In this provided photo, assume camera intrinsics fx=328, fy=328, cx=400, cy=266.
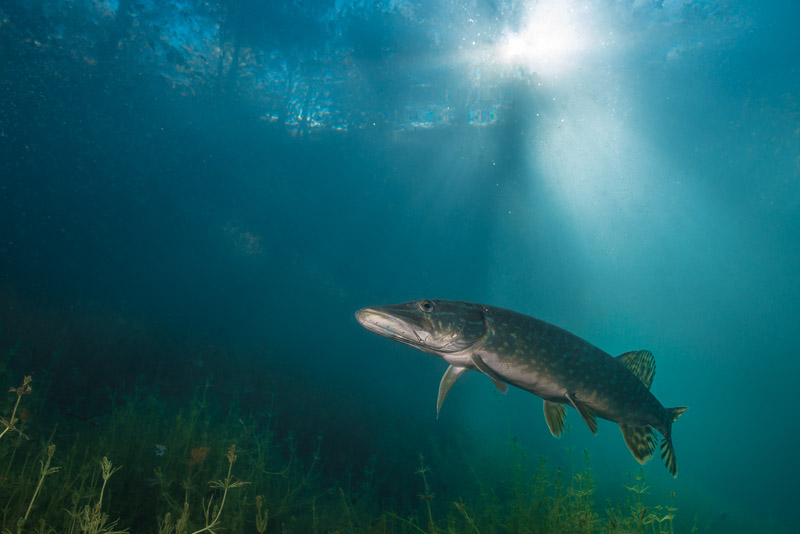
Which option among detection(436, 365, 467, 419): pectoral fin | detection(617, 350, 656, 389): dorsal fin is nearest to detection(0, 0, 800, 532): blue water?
detection(617, 350, 656, 389): dorsal fin

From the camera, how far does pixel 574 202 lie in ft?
92.6

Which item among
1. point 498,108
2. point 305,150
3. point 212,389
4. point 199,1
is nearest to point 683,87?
point 498,108

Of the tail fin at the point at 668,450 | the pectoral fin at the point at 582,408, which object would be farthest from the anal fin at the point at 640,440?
the pectoral fin at the point at 582,408

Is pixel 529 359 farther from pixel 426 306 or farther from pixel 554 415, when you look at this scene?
pixel 426 306

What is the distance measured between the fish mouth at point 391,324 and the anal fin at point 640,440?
2.60 m

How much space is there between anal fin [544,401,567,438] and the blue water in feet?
19.9

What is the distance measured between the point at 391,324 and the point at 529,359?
1382 mm

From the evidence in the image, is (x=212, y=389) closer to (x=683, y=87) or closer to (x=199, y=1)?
(x=199, y=1)

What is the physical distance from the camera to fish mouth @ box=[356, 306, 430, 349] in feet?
8.63

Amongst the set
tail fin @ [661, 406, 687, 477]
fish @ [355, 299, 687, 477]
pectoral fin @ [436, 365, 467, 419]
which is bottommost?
tail fin @ [661, 406, 687, 477]

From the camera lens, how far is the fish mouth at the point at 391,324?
Result: 263 centimetres

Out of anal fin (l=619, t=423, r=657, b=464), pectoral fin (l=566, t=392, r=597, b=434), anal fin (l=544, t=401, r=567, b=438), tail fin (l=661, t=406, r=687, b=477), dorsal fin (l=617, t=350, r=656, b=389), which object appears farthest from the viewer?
dorsal fin (l=617, t=350, r=656, b=389)

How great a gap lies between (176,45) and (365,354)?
23.1 meters

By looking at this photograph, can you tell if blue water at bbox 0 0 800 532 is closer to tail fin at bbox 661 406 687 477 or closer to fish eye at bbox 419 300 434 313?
tail fin at bbox 661 406 687 477
